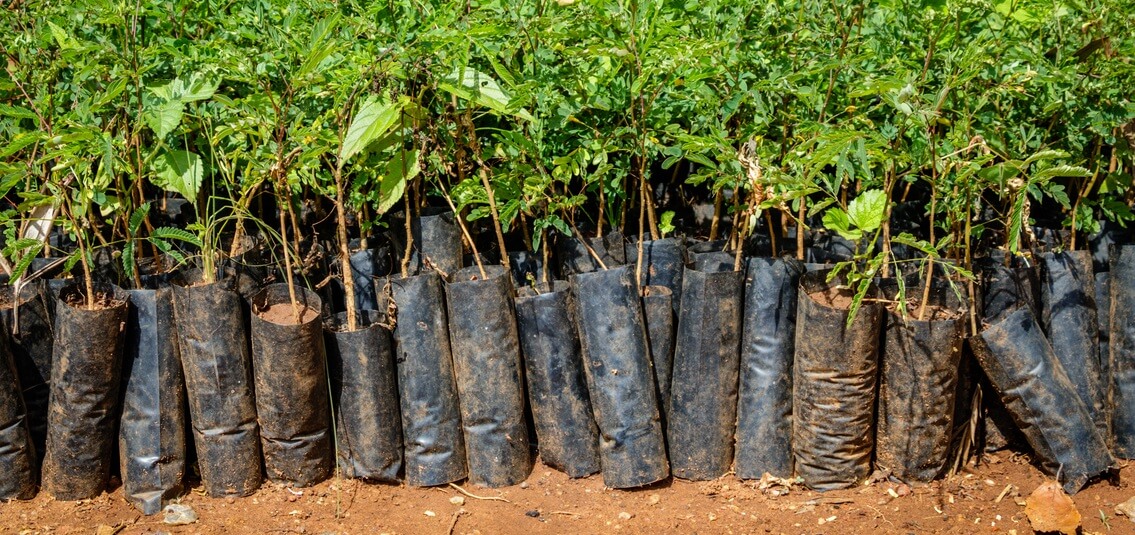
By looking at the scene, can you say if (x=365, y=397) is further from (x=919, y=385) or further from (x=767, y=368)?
(x=919, y=385)

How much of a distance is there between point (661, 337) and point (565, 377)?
315mm

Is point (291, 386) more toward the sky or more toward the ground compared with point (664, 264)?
more toward the ground

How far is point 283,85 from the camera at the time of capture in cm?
317

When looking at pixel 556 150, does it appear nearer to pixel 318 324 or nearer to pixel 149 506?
pixel 318 324

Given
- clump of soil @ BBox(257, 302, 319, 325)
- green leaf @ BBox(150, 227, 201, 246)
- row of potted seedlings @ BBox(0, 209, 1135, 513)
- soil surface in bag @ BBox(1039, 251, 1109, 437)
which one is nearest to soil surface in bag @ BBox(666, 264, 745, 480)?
row of potted seedlings @ BBox(0, 209, 1135, 513)

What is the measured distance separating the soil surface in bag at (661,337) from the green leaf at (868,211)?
630mm

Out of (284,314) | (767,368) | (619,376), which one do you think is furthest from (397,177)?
(767,368)

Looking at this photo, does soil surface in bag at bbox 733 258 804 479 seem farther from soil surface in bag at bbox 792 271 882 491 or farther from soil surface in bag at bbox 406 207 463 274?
soil surface in bag at bbox 406 207 463 274

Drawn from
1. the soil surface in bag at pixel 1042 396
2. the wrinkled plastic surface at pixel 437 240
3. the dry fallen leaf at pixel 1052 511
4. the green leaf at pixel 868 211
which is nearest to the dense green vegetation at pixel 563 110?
the green leaf at pixel 868 211

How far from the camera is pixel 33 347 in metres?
2.99

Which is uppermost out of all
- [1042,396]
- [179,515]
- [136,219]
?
[136,219]

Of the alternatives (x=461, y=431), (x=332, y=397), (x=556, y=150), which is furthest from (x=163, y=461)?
(x=556, y=150)

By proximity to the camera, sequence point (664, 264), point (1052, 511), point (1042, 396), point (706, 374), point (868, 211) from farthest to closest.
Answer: point (664, 264) → point (706, 374) → point (1042, 396) → point (1052, 511) → point (868, 211)

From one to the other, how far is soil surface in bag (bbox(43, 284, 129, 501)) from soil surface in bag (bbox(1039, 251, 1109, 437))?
9.11ft
